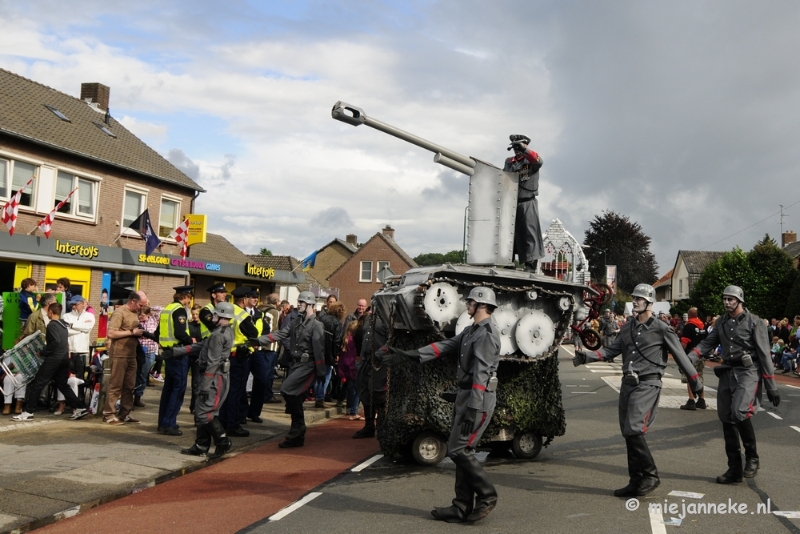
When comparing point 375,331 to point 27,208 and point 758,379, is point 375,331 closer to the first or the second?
point 758,379

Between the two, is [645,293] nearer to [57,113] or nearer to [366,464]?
[366,464]

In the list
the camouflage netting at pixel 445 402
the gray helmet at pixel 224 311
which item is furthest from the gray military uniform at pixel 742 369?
the gray helmet at pixel 224 311

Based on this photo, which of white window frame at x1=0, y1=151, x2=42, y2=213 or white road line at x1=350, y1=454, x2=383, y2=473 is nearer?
white road line at x1=350, y1=454, x2=383, y2=473

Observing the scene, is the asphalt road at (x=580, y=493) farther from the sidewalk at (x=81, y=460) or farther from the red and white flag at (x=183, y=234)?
the red and white flag at (x=183, y=234)

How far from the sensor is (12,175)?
69.7 feet

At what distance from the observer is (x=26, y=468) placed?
7.85 meters

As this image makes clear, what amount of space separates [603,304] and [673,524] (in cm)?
378

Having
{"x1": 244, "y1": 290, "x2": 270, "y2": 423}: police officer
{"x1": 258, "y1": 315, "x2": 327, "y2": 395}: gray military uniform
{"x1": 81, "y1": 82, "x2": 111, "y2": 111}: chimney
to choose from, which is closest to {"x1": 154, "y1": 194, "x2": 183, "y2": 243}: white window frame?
{"x1": 81, "y1": 82, "x2": 111, "y2": 111}: chimney

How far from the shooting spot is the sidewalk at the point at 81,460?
663 cm

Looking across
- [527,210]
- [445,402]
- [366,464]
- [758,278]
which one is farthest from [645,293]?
[758,278]

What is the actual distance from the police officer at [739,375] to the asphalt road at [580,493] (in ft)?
0.96

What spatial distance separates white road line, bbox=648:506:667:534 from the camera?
233 inches

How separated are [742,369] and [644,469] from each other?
1.90 metres

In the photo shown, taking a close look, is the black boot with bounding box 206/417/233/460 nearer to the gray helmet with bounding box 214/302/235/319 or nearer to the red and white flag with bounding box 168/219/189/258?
the gray helmet with bounding box 214/302/235/319
